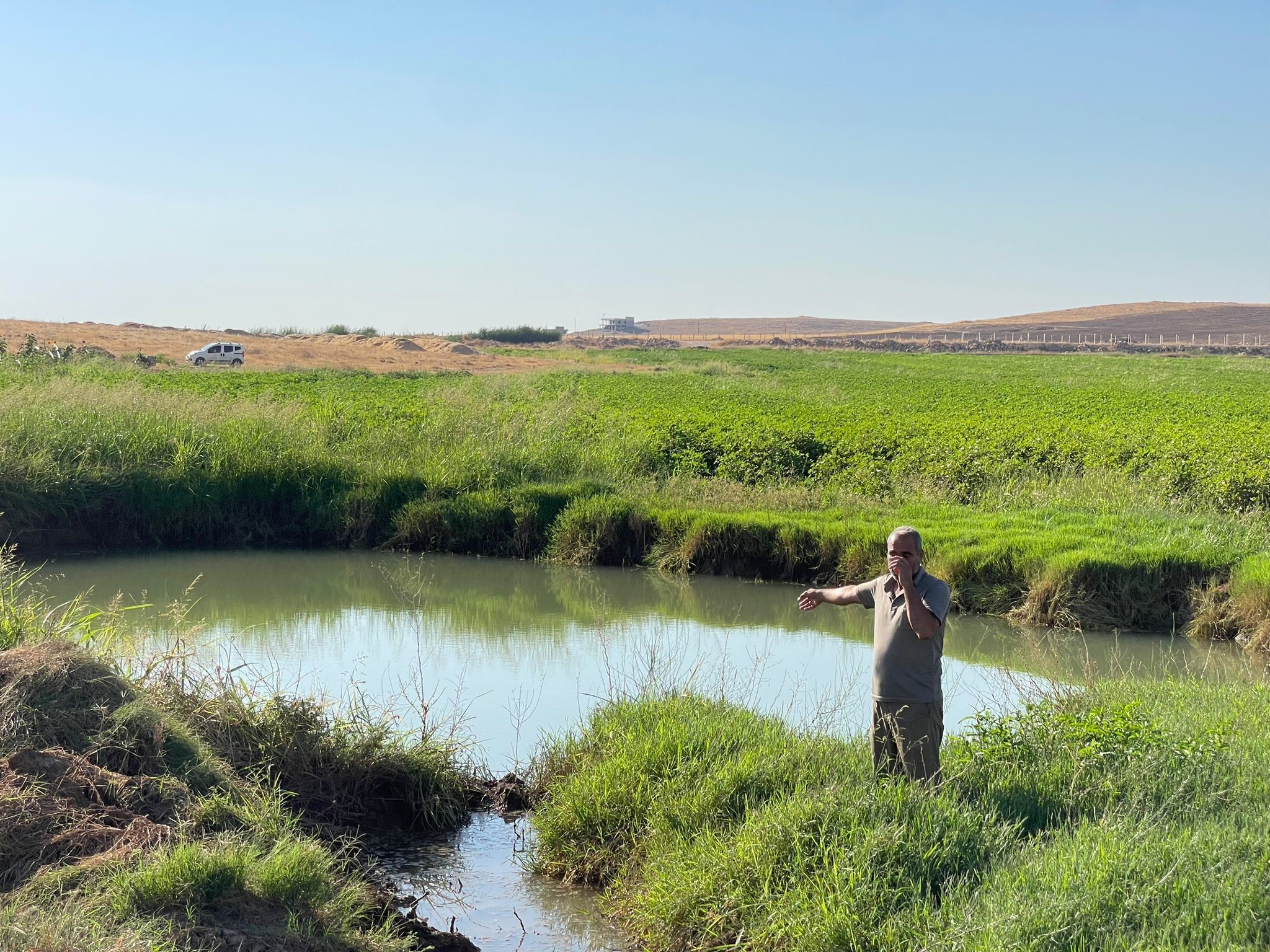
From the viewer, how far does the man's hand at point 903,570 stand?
5965 mm

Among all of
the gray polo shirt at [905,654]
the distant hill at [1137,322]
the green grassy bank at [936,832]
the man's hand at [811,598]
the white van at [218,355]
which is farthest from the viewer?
the distant hill at [1137,322]

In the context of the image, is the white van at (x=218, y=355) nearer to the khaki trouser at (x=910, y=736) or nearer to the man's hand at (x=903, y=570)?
the khaki trouser at (x=910, y=736)

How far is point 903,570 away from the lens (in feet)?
19.7

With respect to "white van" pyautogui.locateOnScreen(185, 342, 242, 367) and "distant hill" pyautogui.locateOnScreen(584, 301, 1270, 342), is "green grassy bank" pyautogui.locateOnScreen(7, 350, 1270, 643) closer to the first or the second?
"white van" pyautogui.locateOnScreen(185, 342, 242, 367)

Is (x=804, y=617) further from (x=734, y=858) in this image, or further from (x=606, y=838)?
(x=734, y=858)

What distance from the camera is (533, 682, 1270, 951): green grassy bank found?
492cm

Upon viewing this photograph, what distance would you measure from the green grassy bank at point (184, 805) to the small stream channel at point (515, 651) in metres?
0.43

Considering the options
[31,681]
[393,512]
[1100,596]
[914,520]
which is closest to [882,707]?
[31,681]

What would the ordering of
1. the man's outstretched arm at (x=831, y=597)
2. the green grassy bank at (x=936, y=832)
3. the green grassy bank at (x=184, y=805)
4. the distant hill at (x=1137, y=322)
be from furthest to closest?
the distant hill at (x=1137, y=322) < the man's outstretched arm at (x=831, y=597) < the green grassy bank at (x=184, y=805) < the green grassy bank at (x=936, y=832)

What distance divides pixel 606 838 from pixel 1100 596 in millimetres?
8900

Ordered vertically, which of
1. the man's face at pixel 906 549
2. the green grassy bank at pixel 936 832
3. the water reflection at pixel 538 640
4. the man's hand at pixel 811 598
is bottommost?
the water reflection at pixel 538 640

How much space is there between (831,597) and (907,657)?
1.78 ft

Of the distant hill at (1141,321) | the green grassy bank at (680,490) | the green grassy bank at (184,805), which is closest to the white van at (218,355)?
the green grassy bank at (680,490)

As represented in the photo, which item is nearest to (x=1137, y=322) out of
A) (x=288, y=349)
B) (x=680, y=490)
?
(x=288, y=349)
